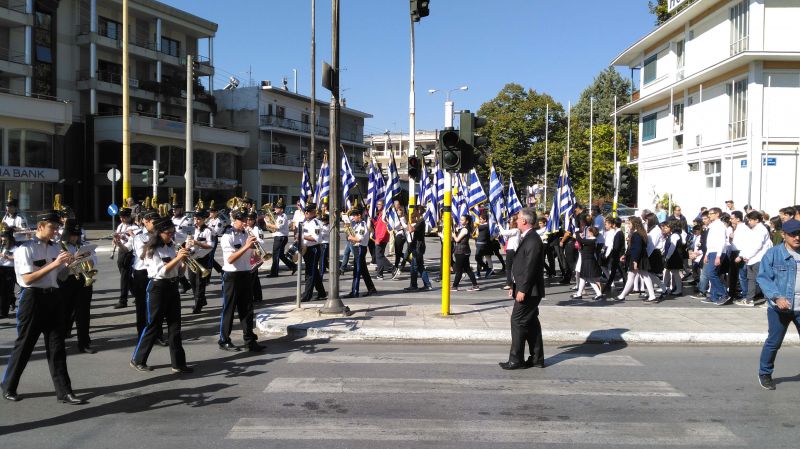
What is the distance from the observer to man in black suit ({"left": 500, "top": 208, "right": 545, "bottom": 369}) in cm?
764

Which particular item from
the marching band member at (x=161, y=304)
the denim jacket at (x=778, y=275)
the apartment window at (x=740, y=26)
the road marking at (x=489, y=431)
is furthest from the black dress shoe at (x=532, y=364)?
the apartment window at (x=740, y=26)

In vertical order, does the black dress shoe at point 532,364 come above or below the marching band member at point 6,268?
below

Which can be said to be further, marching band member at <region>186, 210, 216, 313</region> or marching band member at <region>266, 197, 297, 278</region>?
marching band member at <region>266, 197, 297, 278</region>

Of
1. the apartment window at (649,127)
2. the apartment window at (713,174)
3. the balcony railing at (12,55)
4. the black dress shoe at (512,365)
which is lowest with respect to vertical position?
the black dress shoe at (512,365)

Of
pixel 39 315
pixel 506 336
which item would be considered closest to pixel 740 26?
pixel 506 336

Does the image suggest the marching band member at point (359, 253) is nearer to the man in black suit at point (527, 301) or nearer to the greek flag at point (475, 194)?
the greek flag at point (475, 194)

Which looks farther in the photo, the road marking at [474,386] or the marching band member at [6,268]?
the marching band member at [6,268]

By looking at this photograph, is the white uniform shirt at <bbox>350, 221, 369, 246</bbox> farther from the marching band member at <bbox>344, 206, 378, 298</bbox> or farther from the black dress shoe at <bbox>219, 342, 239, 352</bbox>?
the black dress shoe at <bbox>219, 342, 239, 352</bbox>

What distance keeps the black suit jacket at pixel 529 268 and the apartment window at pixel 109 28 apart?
42307 millimetres

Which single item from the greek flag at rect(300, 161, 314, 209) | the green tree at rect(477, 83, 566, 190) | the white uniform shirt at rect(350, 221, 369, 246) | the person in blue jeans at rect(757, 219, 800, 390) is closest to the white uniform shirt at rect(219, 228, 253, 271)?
the white uniform shirt at rect(350, 221, 369, 246)

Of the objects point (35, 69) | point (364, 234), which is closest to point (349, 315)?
point (364, 234)

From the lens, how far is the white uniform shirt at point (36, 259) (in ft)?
20.0

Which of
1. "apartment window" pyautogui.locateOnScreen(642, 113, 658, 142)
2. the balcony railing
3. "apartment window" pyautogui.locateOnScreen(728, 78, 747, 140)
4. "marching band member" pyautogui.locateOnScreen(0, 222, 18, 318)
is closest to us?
"marching band member" pyautogui.locateOnScreen(0, 222, 18, 318)

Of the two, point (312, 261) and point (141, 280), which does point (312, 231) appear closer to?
point (312, 261)
